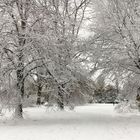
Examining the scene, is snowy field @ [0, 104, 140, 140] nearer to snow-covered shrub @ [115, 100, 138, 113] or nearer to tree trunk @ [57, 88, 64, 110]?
tree trunk @ [57, 88, 64, 110]

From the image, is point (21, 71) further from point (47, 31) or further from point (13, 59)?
point (47, 31)

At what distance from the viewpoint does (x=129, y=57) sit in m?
14.1

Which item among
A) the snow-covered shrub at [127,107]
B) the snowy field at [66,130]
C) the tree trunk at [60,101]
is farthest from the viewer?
the snow-covered shrub at [127,107]

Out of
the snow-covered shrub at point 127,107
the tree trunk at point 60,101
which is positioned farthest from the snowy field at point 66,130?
the snow-covered shrub at point 127,107

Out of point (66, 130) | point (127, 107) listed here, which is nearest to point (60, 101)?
point (66, 130)

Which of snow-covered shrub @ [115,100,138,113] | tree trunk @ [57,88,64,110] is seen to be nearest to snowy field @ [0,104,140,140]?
tree trunk @ [57,88,64,110]

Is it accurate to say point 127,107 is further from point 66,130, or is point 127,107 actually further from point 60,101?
point 66,130

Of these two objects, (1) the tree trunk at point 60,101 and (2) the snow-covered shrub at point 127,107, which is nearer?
(1) the tree trunk at point 60,101

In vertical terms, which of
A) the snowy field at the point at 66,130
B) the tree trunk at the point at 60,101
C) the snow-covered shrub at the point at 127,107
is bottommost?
the snowy field at the point at 66,130

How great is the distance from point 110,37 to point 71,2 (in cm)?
403

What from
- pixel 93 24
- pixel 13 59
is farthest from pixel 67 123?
pixel 93 24

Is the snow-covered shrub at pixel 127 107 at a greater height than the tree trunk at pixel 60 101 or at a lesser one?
lesser

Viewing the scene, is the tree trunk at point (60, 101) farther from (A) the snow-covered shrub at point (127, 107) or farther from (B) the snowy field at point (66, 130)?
(A) the snow-covered shrub at point (127, 107)

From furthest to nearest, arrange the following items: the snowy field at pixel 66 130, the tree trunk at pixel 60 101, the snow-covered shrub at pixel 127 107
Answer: the snow-covered shrub at pixel 127 107 < the tree trunk at pixel 60 101 < the snowy field at pixel 66 130
